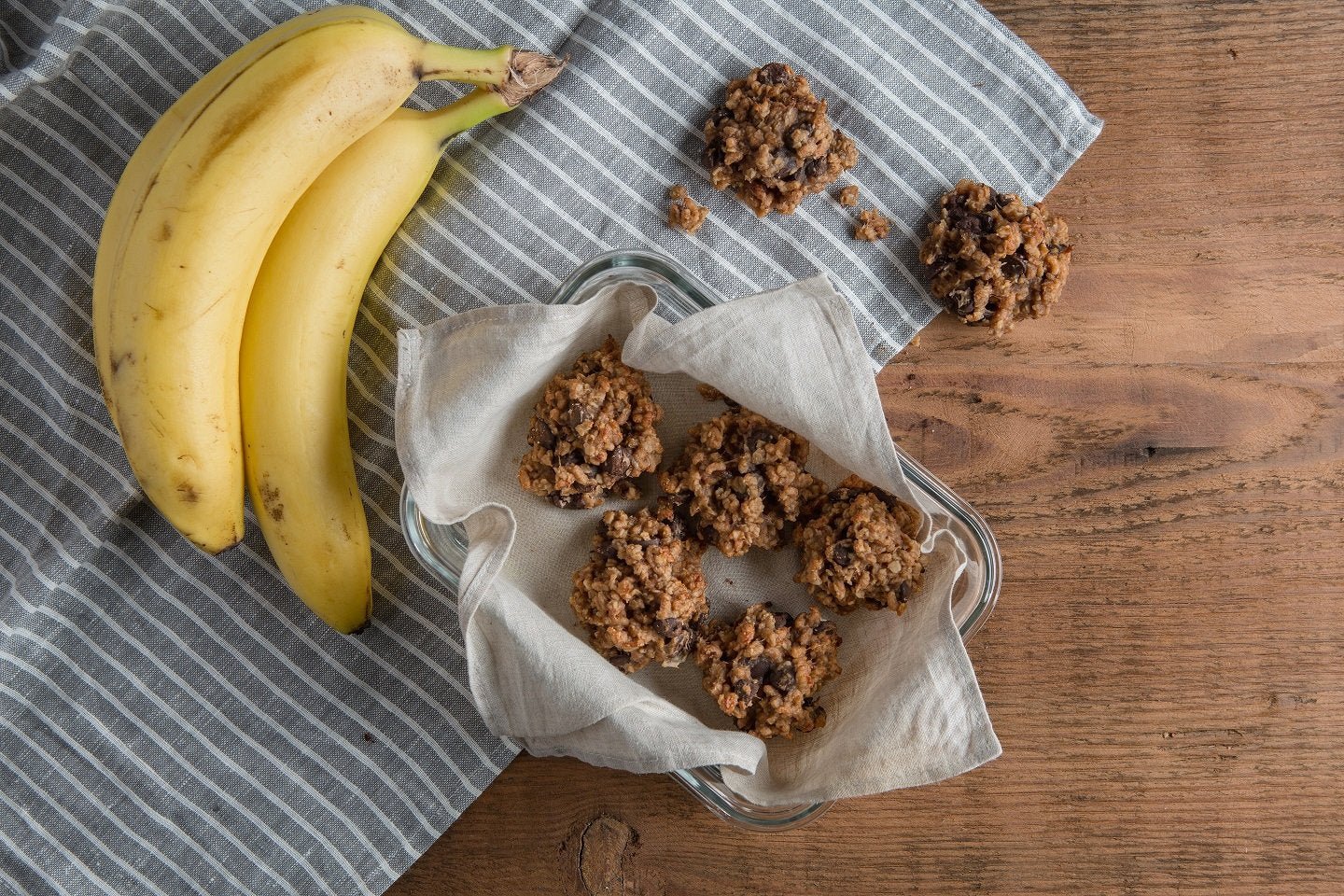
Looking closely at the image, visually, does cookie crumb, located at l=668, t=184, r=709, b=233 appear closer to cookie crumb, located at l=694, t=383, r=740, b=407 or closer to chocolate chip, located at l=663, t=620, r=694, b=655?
cookie crumb, located at l=694, t=383, r=740, b=407

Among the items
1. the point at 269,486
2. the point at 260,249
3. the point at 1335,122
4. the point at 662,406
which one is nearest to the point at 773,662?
the point at 662,406

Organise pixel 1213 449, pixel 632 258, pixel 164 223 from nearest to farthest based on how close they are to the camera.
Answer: pixel 164 223 → pixel 632 258 → pixel 1213 449

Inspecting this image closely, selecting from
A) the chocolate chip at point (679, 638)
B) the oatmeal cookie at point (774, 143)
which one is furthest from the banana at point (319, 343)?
the chocolate chip at point (679, 638)

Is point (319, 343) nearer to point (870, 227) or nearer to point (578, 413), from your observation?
point (578, 413)

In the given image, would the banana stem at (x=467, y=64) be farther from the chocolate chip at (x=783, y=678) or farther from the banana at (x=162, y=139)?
the chocolate chip at (x=783, y=678)

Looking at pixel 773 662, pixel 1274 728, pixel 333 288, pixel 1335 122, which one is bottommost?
pixel 1274 728

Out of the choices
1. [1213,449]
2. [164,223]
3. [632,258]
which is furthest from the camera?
[1213,449]

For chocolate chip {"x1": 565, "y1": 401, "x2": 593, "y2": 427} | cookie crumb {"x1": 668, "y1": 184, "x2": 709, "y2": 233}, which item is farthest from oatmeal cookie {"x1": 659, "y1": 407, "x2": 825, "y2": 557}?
cookie crumb {"x1": 668, "y1": 184, "x2": 709, "y2": 233}

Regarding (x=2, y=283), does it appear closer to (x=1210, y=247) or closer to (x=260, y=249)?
(x=260, y=249)
